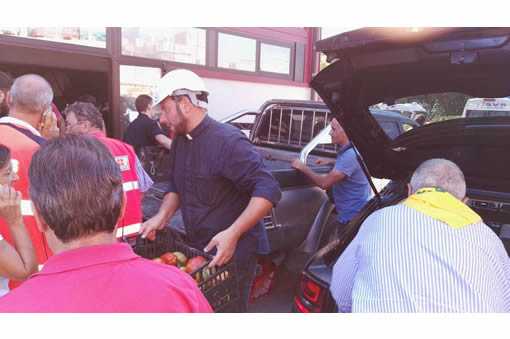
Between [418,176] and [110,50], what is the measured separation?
20.4 ft

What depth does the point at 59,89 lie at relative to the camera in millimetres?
7988

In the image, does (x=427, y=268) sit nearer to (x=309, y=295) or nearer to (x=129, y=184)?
(x=309, y=295)

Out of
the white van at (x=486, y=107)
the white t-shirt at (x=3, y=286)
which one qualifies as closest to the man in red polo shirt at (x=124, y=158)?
the white t-shirt at (x=3, y=286)

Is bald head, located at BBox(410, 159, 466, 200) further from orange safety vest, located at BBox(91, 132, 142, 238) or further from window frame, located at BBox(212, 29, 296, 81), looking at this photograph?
window frame, located at BBox(212, 29, 296, 81)

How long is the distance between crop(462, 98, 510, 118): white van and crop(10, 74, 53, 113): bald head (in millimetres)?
2663

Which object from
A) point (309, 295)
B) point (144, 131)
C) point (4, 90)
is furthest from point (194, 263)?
point (144, 131)

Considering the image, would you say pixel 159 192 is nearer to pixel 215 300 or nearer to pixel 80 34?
pixel 215 300

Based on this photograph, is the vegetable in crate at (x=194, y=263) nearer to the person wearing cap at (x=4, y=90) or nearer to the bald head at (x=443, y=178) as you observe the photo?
the bald head at (x=443, y=178)

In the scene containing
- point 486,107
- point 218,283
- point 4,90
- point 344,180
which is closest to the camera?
point 218,283

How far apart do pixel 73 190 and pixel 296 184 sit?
3.06 metres

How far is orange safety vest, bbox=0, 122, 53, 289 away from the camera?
2131 millimetres

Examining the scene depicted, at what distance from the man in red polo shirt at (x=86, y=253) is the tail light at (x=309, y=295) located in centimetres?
111

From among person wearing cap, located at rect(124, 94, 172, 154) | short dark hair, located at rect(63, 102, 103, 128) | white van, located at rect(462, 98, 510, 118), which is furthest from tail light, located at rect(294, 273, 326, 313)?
person wearing cap, located at rect(124, 94, 172, 154)

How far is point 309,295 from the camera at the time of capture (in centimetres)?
215
